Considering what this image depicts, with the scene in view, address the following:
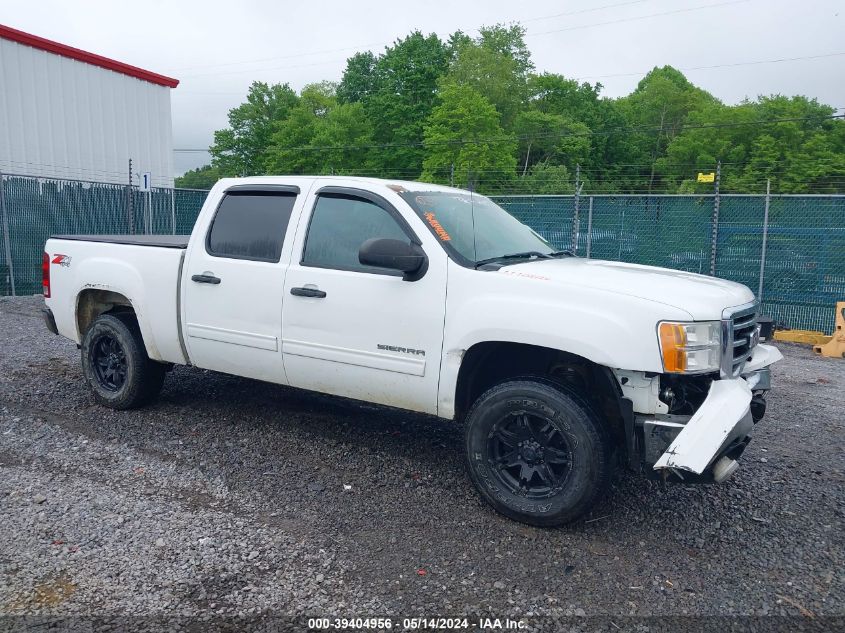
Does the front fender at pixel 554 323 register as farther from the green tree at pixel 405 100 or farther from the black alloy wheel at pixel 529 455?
the green tree at pixel 405 100

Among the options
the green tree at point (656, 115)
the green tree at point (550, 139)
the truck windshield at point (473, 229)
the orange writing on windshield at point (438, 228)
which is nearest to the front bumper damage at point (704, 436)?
Result: the truck windshield at point (473, 229)

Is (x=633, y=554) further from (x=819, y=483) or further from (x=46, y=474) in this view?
(x=46, y=474)

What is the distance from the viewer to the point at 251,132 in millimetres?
72625

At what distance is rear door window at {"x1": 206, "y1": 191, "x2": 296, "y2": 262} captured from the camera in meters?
5.03

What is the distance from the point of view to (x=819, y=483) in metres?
4.69

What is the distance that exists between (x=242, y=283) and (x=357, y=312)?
1.03 metres

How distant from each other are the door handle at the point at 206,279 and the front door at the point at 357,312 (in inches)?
26.0

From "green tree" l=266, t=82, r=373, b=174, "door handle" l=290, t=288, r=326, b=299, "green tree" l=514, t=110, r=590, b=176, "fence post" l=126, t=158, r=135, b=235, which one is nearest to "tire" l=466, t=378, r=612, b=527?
"door handle" l=290, t=288, r=326, b=299

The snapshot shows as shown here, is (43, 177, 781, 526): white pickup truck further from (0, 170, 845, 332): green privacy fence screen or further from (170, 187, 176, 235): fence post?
(170, 187, 176, 235): fence post

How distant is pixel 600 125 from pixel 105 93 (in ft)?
183

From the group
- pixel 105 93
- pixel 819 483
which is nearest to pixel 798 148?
pixel 105 93

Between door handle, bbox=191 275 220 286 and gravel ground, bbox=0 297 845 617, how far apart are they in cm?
118

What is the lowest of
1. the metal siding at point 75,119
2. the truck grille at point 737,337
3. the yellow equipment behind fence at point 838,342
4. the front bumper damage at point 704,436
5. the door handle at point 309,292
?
the yellow equipment behind fence at point 838,342

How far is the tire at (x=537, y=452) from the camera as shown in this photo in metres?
3.74
